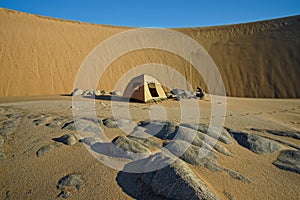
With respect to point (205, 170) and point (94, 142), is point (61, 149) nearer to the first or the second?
point (94, 142)

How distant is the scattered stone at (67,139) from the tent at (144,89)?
461 centimetres

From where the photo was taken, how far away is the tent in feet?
25.6

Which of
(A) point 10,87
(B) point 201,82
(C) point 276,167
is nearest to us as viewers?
(C) point 276,167

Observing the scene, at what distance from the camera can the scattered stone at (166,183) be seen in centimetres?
196

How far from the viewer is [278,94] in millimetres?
12133

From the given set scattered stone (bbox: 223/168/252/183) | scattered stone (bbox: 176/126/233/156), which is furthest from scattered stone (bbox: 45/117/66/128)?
scattered stone (bbox: 223/168/252/183)

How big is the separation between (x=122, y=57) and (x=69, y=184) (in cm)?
1574

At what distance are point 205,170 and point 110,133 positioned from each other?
75.0 inches

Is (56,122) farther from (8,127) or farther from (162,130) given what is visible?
(162,130)

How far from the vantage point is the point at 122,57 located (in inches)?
673

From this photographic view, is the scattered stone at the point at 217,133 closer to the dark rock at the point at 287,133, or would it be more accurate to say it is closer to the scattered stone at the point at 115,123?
the dark rock at the point at 287,133

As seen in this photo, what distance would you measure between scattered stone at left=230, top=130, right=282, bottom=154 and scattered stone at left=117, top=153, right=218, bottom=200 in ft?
5.37

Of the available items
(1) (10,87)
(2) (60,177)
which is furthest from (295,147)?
(1) (10,87)

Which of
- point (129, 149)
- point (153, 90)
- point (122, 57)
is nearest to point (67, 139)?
point (129, 149)
